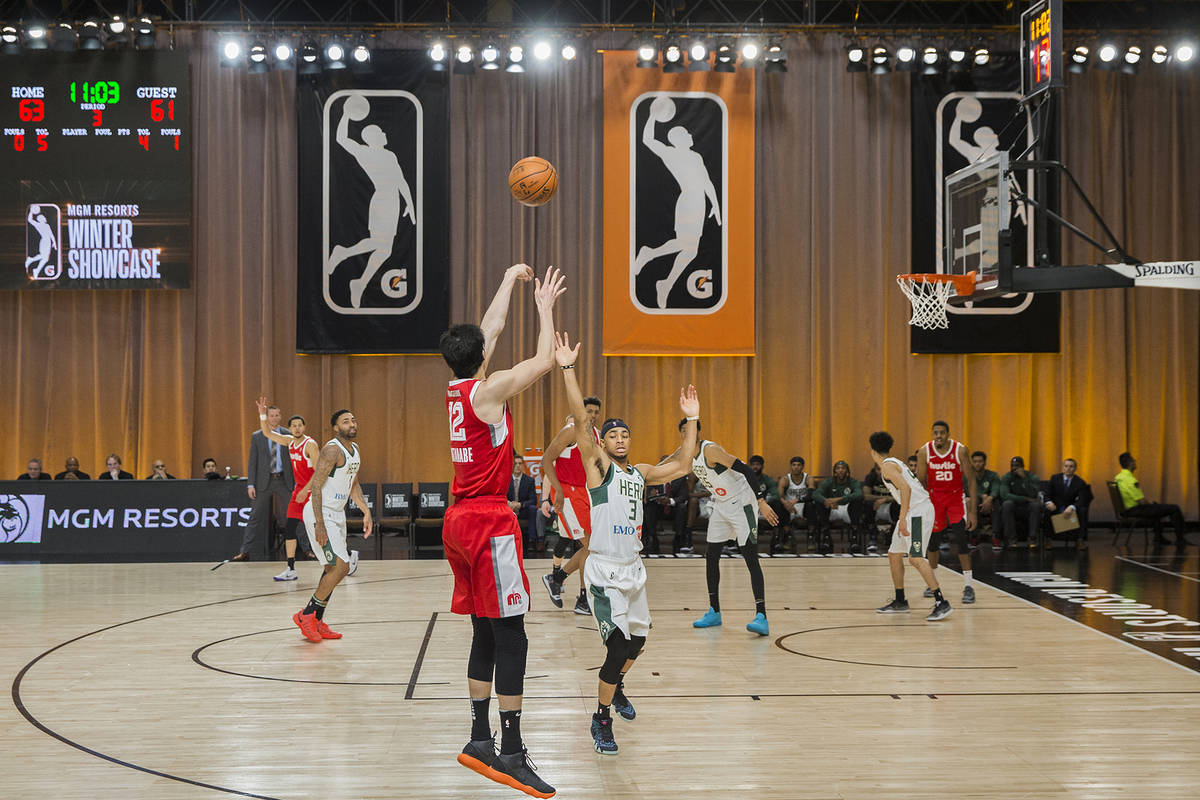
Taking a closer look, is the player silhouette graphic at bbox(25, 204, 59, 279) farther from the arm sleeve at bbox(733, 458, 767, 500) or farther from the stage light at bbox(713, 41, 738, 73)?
the arm sleeve at bbox(733, 458, 767, 500)

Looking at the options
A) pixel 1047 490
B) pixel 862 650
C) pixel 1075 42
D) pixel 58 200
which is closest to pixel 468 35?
pixel 58 200

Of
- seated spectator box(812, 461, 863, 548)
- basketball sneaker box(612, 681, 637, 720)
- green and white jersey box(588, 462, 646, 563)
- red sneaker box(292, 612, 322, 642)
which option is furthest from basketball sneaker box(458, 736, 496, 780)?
seated spectator box(812, 461, 863, 548)

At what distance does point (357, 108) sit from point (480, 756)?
13618 mm

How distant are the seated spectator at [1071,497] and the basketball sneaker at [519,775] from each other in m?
12.2

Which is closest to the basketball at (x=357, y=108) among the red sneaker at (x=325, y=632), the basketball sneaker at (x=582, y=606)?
the basketball sneaker at (x=582, y=606)

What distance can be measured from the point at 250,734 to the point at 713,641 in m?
3.76

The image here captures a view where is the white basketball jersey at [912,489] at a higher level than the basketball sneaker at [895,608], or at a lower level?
higher

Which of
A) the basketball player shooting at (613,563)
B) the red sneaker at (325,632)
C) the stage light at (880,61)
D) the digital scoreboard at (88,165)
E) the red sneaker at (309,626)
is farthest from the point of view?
the stage light at (880,61)

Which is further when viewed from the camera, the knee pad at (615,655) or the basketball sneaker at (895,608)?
the basketball sneaker at (895,608)

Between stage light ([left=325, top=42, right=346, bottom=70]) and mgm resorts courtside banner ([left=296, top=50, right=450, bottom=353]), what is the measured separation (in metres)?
0.38

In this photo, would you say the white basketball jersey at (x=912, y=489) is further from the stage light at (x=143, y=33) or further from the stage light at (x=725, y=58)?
the stage light at (x=143, y=33)

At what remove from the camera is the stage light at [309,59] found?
52.5ft

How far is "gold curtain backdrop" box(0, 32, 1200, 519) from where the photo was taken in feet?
55.9

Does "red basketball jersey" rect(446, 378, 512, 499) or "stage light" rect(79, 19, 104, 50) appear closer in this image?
"red basketball jersey" rect(446, 378, 512, 499)
